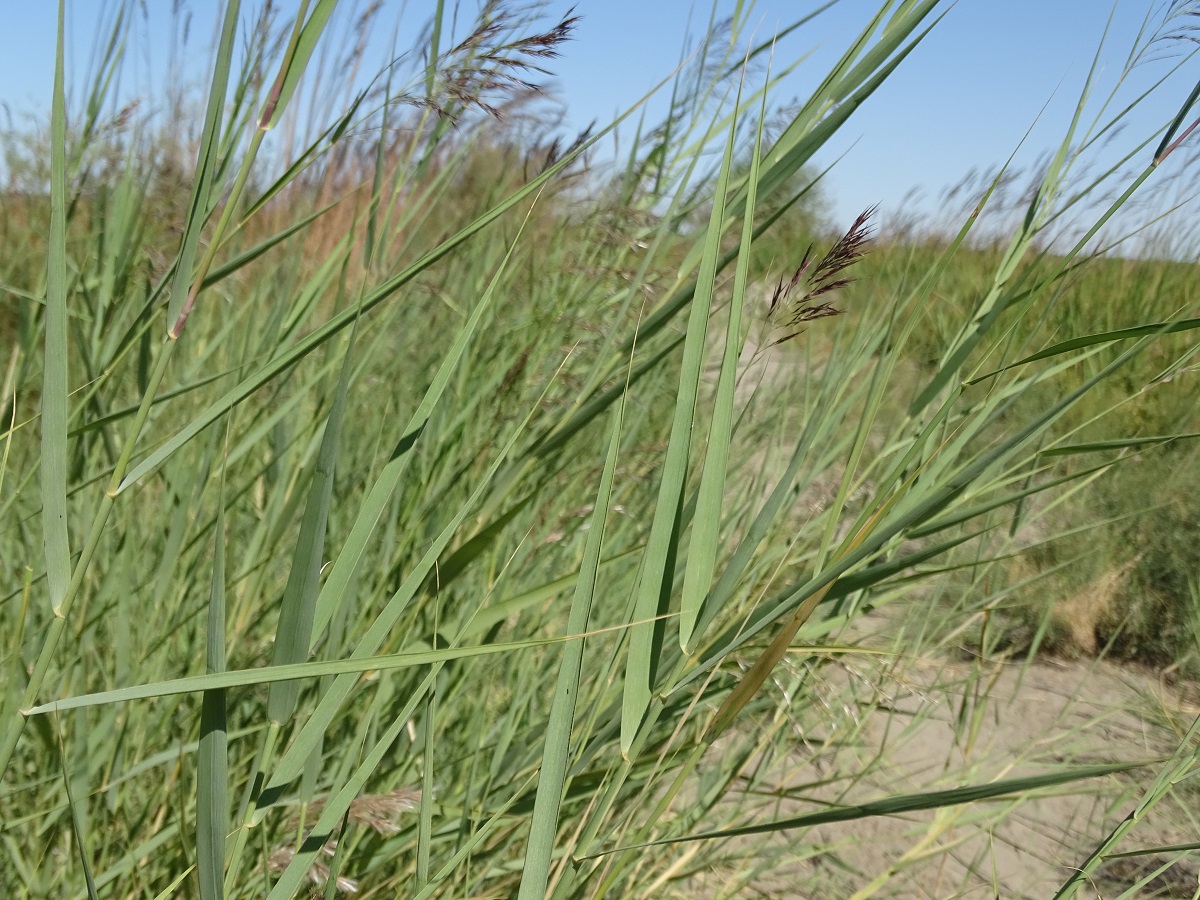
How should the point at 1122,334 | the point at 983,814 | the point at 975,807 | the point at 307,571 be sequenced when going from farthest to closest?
1. the point at 975,807
2. the point at 983,814
3. the point at 1122,334
4. the point at 307,571

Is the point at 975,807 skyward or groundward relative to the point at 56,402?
groundward

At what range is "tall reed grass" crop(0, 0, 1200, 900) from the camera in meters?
0.56

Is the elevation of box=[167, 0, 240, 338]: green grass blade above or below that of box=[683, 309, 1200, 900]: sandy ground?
above

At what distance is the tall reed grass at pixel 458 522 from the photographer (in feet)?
1.84

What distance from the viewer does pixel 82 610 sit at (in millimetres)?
1035

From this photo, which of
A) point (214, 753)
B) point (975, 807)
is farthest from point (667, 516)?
point (975, 807)

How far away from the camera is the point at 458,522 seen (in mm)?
585

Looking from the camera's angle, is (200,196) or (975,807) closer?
(200,196)

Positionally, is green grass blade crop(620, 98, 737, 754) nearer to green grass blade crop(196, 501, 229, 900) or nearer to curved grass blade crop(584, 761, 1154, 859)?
curved grass blade crop(584, 761, 1154, 859)

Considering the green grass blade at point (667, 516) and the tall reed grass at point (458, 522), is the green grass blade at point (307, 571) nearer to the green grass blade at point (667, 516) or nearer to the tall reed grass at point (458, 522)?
the tall reed grass at point (458, 522)

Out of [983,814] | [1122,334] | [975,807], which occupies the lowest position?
[975,807]

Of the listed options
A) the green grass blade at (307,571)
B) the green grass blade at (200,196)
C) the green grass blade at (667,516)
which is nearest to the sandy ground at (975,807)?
the green grass blade at (667,516)

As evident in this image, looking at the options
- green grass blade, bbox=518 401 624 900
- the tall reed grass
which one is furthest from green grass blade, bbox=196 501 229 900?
green grass blade, bbox=518 401 624 900

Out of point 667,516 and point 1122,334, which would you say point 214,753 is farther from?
point 1122,334
